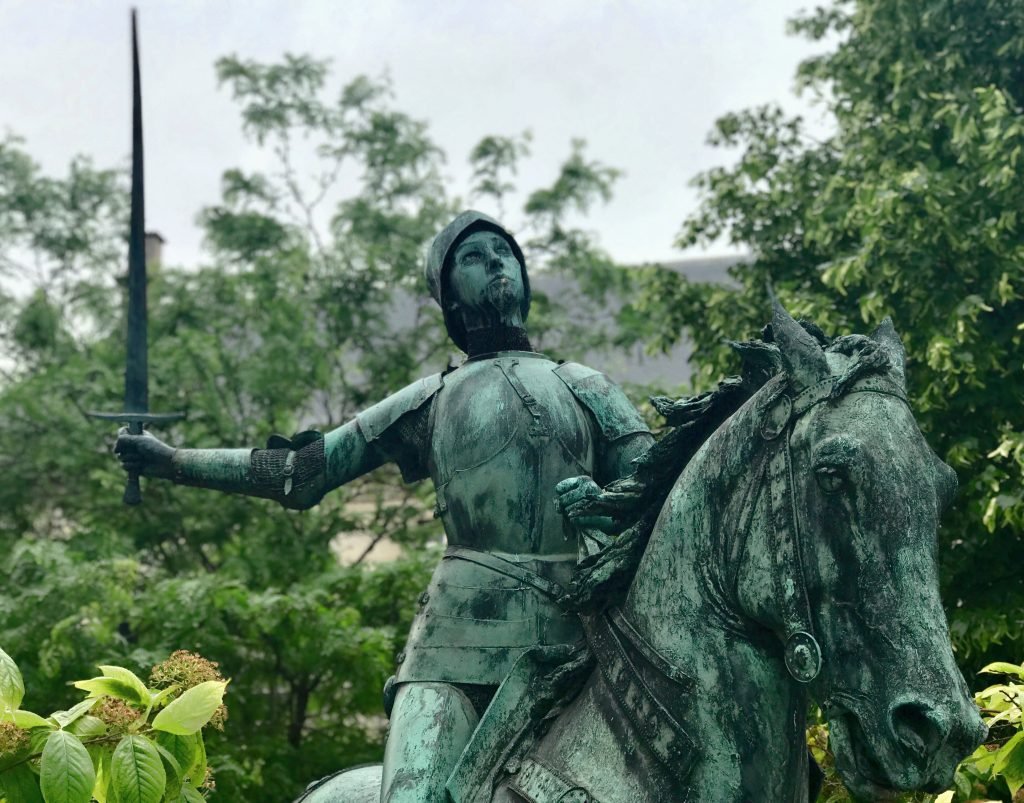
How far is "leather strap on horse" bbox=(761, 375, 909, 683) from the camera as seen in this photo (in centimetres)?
250

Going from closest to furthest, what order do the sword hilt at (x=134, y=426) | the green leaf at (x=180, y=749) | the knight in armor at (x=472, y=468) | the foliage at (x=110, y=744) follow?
1. the knight in armor at (x=472, y=468)
2. the foliage at (x=110, y=744)
3. the green leaf at (x=180, y=749)
4. the sword hilt at (x=134, y=426)

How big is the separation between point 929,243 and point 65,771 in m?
7.20

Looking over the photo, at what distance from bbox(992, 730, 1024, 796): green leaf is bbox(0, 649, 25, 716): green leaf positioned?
2999mm

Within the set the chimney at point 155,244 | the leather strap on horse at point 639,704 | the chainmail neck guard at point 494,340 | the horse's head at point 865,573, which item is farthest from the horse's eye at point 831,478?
the chimney at point 155,244

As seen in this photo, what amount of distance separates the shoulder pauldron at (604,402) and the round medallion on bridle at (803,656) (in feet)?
3.69

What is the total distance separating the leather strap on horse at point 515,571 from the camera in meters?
3.30

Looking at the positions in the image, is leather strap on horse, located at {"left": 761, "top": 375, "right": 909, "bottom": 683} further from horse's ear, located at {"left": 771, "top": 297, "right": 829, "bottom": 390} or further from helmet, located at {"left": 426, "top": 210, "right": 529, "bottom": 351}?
helmet, located at {"left": 426, "top": 210, "right": 529, "bottom": 351}

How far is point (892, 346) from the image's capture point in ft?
9.09

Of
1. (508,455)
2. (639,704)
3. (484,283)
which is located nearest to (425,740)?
(639,704)

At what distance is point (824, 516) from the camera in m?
2.50

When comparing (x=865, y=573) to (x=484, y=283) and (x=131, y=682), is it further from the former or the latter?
(x=131, y=682)

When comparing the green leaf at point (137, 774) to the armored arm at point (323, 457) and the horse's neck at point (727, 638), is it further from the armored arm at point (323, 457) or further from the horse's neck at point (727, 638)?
the horse's neck at point (727, 638)

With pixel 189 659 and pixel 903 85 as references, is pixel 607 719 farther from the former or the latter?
pixel 903 85

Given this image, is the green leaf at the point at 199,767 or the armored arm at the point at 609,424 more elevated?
the armored arm at the point at 609,424
